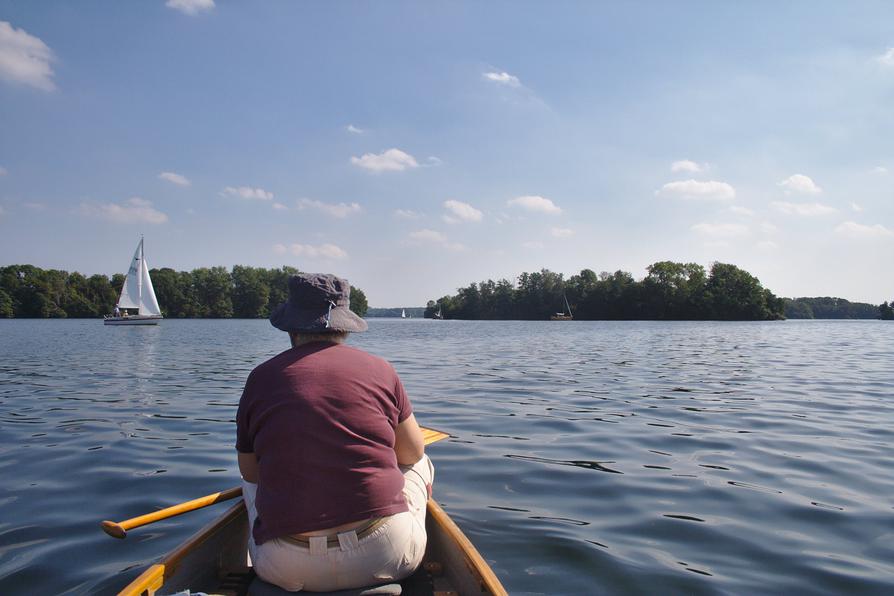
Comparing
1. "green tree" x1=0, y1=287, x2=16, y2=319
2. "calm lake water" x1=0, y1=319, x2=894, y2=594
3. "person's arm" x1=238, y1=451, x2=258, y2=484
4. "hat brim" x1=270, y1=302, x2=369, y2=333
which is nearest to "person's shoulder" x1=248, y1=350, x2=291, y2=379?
"hat brim" x1=270, y1=302, x2=369, y2=333

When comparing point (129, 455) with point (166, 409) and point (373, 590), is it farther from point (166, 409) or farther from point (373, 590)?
point (373, 590)

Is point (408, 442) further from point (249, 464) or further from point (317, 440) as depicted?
point (249, 464)

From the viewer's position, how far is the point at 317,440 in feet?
9.88

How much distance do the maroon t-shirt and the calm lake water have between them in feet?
7.05

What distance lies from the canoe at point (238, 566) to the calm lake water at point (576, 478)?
0.83m

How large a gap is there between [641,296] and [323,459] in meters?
134

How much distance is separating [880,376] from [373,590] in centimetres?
2094

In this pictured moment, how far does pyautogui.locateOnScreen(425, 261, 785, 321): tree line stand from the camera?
11531cm

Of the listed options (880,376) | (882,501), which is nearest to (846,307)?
(880,376)

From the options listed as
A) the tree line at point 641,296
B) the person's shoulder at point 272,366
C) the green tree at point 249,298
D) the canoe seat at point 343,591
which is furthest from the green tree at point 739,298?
the person's shoulder at point 272,366

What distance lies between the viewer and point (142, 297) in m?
64.5

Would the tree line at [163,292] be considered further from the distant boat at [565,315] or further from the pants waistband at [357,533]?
the pants waistband at [357,533]

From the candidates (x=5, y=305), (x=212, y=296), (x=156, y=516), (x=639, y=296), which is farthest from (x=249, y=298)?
(x=156, y=516)

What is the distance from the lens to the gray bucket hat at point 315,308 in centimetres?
335
